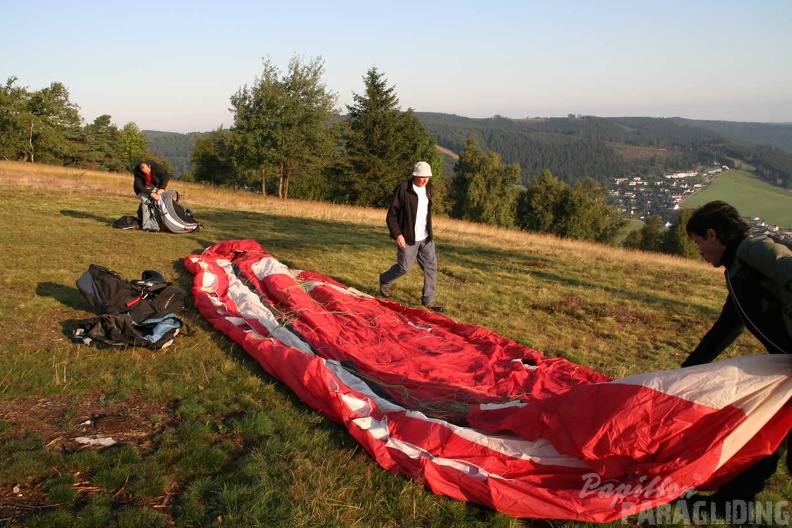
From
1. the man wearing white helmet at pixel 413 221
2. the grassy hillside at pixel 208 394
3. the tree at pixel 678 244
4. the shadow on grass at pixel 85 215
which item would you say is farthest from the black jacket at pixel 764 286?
the tree at pixel 678 244

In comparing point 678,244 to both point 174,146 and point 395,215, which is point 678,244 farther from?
point 174,146

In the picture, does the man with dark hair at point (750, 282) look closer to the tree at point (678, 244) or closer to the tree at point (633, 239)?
the tree at point (678, 244)

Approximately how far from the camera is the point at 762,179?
89.2 metres

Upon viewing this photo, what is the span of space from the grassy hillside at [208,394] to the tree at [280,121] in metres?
18.6

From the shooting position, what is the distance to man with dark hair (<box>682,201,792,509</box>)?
117 inches

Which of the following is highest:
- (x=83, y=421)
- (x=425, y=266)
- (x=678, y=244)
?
(x=425, y=266)

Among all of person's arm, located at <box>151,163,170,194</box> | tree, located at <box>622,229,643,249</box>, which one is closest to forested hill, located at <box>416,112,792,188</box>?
tree, located at <box>622,229,643,249</box>

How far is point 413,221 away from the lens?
7.47 meters

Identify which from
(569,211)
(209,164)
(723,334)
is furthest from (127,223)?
(569,211)

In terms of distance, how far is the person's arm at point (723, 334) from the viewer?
3787 mm

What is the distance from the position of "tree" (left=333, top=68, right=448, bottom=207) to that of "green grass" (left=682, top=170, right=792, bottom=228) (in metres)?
32.4

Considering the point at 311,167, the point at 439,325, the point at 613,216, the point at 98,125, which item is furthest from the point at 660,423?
the point at 98,125

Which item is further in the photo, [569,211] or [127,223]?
[569,211]

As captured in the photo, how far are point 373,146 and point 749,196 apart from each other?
59.7 meters
